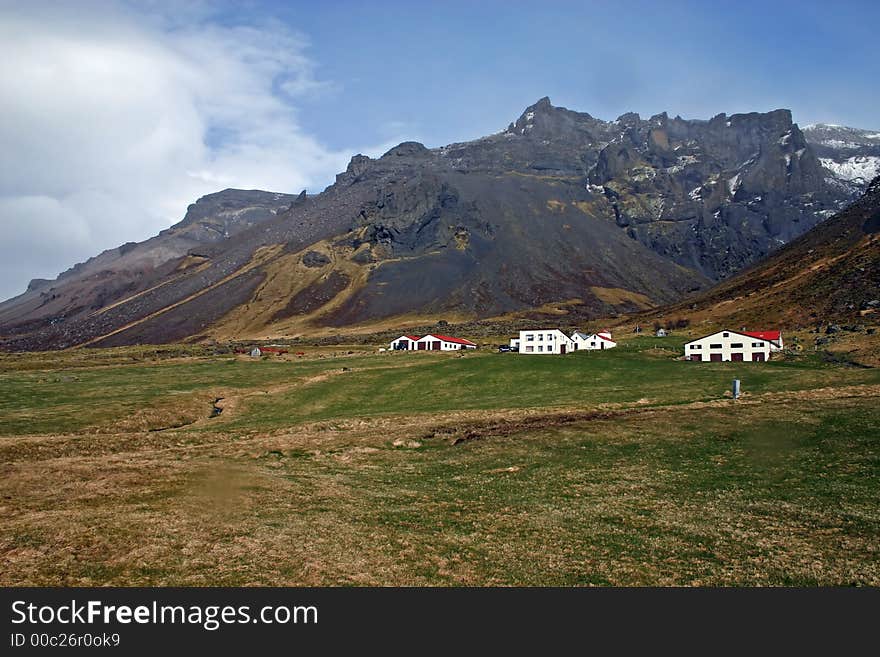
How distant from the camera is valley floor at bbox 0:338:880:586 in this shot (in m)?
18.8

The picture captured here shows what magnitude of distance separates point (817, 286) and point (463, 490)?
143465 mm

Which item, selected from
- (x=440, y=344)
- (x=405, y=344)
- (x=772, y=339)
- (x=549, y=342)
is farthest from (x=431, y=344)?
(x=772, y=339)

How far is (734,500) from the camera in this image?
2678cm

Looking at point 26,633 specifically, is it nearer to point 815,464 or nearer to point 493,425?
point 815,464

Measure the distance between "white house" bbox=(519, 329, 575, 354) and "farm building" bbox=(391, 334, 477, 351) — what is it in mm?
24408

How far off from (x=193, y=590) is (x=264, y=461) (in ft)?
74.4

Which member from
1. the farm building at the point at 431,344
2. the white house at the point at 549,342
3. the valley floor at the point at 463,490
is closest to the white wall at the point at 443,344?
the farm building at the point at 431,344

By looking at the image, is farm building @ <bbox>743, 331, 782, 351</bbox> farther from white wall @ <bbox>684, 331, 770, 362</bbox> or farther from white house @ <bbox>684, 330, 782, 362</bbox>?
white wall @ <bbox>684, 331, 770, 362</bbox>

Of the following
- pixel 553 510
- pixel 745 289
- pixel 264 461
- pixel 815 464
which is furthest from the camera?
pixel 745 289

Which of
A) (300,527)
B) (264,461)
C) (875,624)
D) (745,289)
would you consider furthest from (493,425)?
(745,289)

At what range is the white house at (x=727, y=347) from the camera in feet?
324

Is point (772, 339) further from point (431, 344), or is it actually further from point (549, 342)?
point (431, 344)

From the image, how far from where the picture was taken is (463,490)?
30609 mm

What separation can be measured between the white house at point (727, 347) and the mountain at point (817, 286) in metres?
27.9
